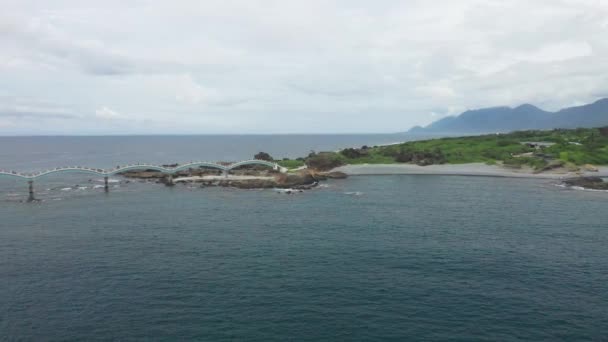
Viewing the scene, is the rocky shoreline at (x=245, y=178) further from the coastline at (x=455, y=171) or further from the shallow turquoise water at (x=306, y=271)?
the shallow turquoise water at (x=306, y=271)

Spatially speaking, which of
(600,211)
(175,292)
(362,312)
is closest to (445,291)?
(362,312)

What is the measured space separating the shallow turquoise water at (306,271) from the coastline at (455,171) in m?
46.1

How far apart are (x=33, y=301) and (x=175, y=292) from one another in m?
13.9

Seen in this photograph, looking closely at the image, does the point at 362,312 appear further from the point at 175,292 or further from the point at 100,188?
the point at 100,188

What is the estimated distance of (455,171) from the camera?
469 feet

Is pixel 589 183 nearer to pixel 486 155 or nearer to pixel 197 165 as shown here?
pixel 486 155

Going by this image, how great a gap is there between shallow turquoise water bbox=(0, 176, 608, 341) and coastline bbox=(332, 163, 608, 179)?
46.1 meters

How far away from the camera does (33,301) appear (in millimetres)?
42969

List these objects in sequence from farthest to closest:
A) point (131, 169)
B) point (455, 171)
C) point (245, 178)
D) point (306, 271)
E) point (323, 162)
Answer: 1. point (323, 162)
2. point (455, 171)
3. point (245, 178)
4. point (131, 169)
5. point (306, 271)

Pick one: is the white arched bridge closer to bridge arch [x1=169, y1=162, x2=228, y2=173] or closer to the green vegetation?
bridge arch [x1=169, y1=162, x2=228, y2=173]

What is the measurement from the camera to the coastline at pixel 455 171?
436ft

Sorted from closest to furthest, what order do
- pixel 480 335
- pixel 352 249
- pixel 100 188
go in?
pixel 480 335, pixel 352 249, pixel 100 188

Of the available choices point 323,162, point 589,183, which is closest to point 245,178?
point 323,162

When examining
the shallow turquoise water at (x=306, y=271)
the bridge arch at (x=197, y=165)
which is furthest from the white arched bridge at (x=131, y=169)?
the shallow turquoise water at (x=306, y=271)
